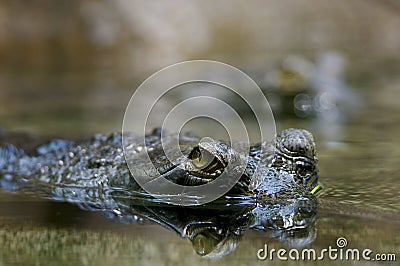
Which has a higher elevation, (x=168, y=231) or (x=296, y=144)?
(x=296, y=144)

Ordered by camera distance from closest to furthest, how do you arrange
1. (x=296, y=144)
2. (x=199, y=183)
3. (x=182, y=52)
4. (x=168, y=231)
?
(x=168, y=231), (x=199, y=183), (x=296, y=144), (x=182, y=52)

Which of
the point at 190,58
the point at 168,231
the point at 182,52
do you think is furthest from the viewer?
the point at 182,52

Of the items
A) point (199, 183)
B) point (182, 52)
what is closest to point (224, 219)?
point (199, 183)

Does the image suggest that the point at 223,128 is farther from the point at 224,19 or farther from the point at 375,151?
the point at 224,19

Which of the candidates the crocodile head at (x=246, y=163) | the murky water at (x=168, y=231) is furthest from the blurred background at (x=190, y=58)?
the crocodile head at (x=246, y=163)

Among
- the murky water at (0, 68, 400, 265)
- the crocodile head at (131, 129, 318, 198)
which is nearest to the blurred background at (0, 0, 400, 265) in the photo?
the murky water at (0, 68, 400, 265)

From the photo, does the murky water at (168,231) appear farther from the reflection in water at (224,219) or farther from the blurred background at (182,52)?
the blurred background at (182,52)

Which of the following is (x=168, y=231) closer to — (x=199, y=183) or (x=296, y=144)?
(x=199, y=183)

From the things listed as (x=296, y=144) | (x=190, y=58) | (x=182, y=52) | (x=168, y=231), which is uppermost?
(x=182, y=52)
